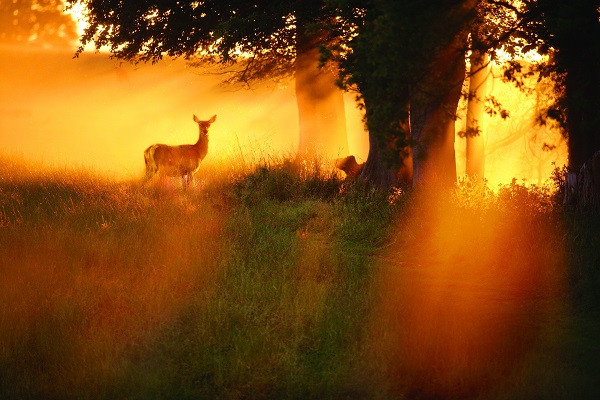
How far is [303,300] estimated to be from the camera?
7293 millimetres

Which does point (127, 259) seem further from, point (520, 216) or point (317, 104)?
point (317, 104)

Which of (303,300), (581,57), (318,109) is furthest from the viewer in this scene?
(318,109)

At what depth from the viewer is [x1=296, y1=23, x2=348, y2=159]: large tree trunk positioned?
741 inches

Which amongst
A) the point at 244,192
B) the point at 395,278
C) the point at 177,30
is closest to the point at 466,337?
the point at 395,278

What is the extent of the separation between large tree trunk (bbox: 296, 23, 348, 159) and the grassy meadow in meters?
6.95

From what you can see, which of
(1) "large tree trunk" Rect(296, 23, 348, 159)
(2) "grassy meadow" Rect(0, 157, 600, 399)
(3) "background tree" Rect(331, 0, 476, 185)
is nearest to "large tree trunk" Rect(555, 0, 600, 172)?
(3) "background tree" Rect(331, 0, 476, 185)

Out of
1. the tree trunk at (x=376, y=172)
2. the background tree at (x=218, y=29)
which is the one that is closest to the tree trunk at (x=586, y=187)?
the tree trunk at (x=376, y=172)

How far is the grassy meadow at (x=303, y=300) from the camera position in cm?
587

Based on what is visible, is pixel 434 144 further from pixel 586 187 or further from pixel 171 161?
pixel 171 161

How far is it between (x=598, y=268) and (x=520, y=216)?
1.88m

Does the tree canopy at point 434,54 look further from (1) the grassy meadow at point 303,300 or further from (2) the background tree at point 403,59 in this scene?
(1) the grassy meadow at point 303,300

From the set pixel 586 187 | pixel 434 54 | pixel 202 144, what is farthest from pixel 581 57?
pixel 202 144

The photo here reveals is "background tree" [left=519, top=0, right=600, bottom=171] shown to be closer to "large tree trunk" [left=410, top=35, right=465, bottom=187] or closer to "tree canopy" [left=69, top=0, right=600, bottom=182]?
"tree canopy" [left=69, top=0, right=600, bottom=182]

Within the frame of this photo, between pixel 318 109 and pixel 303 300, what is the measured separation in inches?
494
